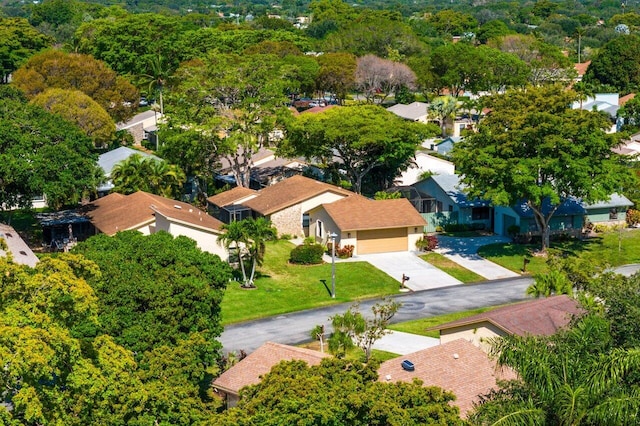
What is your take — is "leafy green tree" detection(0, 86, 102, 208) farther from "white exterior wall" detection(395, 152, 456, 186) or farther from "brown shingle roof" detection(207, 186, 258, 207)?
"white exterior wall" detection(395, 152, 456, 186)

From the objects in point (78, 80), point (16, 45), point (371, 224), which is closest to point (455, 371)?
point (371, 224)

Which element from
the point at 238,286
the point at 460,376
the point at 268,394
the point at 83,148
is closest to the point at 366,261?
the point at 238,286

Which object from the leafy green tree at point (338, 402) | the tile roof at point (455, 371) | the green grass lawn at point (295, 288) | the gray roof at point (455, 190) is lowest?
the green grass lawn at point (295, 288)

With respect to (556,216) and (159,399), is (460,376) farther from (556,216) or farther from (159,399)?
(556,216)

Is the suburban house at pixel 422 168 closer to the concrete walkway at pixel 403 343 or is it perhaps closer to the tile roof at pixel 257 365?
the concrete walkway at pixel 403 343

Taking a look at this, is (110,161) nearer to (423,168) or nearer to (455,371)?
(423,168)

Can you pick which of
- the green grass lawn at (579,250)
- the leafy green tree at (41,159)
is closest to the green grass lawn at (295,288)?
the green grass lawn at (579,250)
